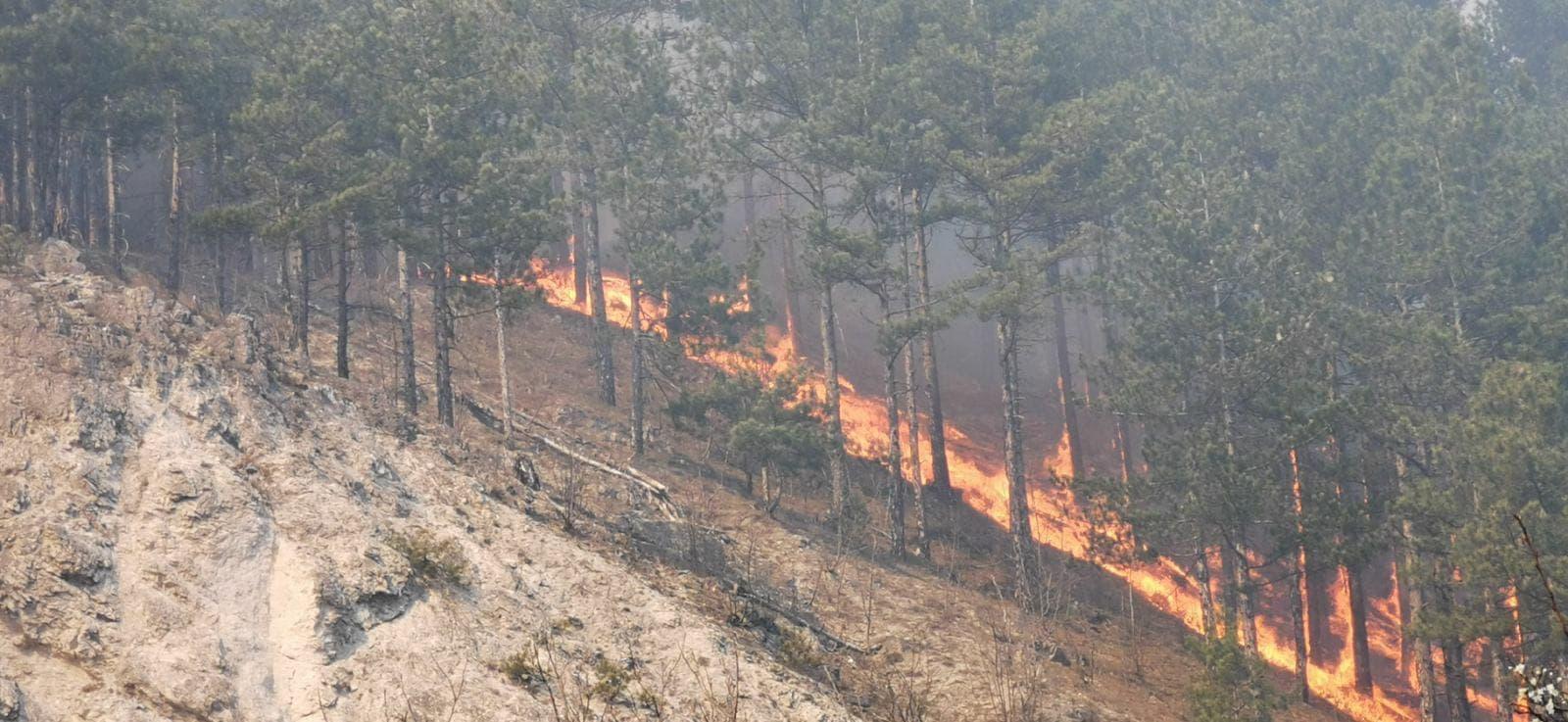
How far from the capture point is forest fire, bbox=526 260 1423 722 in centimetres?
3280

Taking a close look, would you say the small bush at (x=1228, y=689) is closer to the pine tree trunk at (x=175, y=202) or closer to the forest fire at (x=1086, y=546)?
the forest fire at (x=1086, y=546)

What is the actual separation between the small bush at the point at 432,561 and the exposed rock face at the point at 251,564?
0.15 ft

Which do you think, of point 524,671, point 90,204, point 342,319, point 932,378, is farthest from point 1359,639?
point 90,204

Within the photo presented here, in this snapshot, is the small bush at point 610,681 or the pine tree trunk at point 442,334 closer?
the small bush at point 610,681

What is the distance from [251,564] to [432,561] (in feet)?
8.63

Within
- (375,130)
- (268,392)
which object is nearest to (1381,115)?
(375,130)

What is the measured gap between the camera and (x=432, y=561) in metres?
20.2

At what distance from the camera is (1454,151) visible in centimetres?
3069

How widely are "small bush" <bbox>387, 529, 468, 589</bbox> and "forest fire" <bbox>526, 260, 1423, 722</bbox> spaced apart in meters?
9.69

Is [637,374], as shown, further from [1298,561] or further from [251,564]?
[1298,561]

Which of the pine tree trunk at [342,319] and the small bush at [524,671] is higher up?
the pine tree trunk at [342,319]

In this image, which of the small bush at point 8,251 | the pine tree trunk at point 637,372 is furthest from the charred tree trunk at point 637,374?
the small bush at point 8,251

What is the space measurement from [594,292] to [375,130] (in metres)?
A: 10.1

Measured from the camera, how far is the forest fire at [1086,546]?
1291 inches
